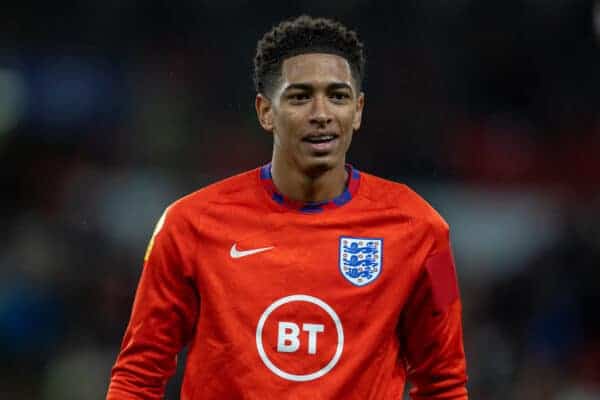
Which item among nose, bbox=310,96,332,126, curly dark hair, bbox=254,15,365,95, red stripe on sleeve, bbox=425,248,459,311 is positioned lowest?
red stripe on sleeve, bbox=425,248,459,311

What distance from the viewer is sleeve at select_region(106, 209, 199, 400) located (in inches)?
119

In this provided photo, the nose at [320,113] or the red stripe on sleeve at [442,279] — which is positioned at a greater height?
the nose at [320,113]

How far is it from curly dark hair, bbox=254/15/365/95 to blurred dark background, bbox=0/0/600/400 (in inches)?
118

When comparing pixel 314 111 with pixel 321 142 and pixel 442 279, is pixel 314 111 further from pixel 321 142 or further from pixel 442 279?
pixel 442 279

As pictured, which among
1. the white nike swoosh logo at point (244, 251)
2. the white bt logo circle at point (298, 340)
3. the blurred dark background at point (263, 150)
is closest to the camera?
the white bt logo circle at point (298, 340)

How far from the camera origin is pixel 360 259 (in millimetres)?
3043

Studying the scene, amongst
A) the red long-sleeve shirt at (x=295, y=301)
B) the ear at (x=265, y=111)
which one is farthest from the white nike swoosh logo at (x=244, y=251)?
the ear at (x=265, y=111)

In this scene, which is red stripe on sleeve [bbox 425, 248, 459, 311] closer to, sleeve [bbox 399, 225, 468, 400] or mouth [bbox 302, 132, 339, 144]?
sleeve [bbox 399, 225, 468, 400]

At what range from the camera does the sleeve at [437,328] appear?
10.1 ft

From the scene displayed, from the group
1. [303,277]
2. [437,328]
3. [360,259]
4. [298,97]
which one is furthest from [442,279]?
[298,97]

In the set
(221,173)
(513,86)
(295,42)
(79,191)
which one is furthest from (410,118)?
(295,42)

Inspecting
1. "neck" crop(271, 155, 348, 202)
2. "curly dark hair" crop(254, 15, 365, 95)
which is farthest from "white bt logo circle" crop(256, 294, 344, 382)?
"curly dark hair" crop(254, 15, 365, 95)

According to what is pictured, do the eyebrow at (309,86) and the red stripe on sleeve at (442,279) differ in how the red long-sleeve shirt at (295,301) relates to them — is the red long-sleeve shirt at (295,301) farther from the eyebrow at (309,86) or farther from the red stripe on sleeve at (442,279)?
the eyebrow at (309,86)

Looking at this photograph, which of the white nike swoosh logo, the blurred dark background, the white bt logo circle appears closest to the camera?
the white bt logo circle
